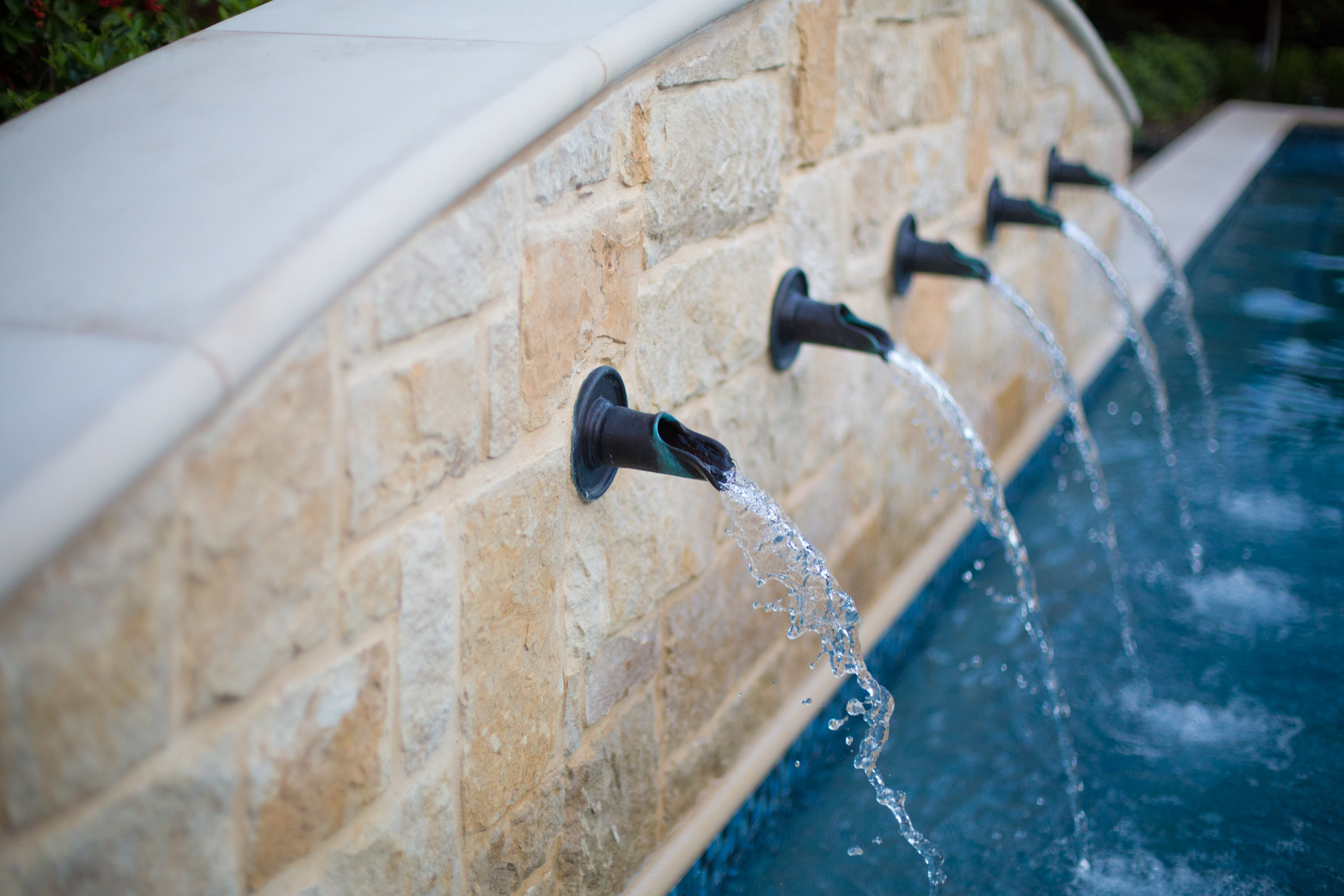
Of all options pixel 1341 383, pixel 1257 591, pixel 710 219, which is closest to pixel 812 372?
pixel 710 219

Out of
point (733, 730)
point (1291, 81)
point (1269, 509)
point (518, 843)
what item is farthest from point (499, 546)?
point (1291, 81)

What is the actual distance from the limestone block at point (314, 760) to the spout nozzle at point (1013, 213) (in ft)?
9.76

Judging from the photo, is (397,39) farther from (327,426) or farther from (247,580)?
(247,580)

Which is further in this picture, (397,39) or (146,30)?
(146,30)

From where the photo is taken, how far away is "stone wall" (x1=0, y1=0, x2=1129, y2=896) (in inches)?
42.4

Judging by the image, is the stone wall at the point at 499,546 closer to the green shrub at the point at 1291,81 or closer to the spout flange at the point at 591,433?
the spout flange at the point at 591,433

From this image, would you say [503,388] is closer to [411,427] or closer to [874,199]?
[411,427]

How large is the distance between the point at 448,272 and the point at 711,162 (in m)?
0.81

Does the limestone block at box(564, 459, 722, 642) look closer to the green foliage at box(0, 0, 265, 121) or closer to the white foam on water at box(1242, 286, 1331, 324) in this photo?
the green foliage at box(0, 0, 265, 121)

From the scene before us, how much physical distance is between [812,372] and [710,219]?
2.16 feet

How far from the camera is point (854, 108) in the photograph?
A: 2.68 meters

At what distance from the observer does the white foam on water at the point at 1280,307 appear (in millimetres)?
6012

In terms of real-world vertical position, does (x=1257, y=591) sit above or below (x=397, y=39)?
below

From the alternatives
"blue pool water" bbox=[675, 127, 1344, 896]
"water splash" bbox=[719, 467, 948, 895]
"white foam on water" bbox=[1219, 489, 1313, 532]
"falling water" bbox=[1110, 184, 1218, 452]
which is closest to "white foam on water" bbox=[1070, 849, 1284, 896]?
"blue pool water" bbox=[675, 127, 1344, 896]
